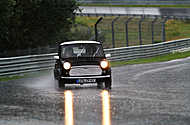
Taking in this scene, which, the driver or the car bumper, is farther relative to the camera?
the driver

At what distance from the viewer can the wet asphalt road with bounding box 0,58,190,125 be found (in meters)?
10.7

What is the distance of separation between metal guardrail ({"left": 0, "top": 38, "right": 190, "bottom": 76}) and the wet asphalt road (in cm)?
315

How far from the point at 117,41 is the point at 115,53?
315 cm

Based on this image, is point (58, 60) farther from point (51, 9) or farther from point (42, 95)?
point (51, 9)

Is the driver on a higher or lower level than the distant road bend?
higher

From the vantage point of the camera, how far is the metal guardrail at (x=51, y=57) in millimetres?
23320

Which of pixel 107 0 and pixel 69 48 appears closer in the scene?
pixel 69 48

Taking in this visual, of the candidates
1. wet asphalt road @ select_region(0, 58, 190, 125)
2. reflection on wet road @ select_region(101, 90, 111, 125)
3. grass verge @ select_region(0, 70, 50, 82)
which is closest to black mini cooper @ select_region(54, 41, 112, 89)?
wet asphalt road @ select_region(0, 58, 190, 125)

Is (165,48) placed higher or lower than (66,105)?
lower

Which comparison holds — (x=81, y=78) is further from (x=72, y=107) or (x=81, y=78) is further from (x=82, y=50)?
(x=72, y=107)

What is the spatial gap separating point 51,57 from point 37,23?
6.90 metres

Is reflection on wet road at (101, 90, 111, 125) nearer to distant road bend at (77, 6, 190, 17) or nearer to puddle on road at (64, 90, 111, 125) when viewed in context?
puddle on road at (64, 90, 111, 125)

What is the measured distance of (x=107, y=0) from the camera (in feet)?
245

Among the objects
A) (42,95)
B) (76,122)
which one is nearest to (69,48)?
(42,95)
